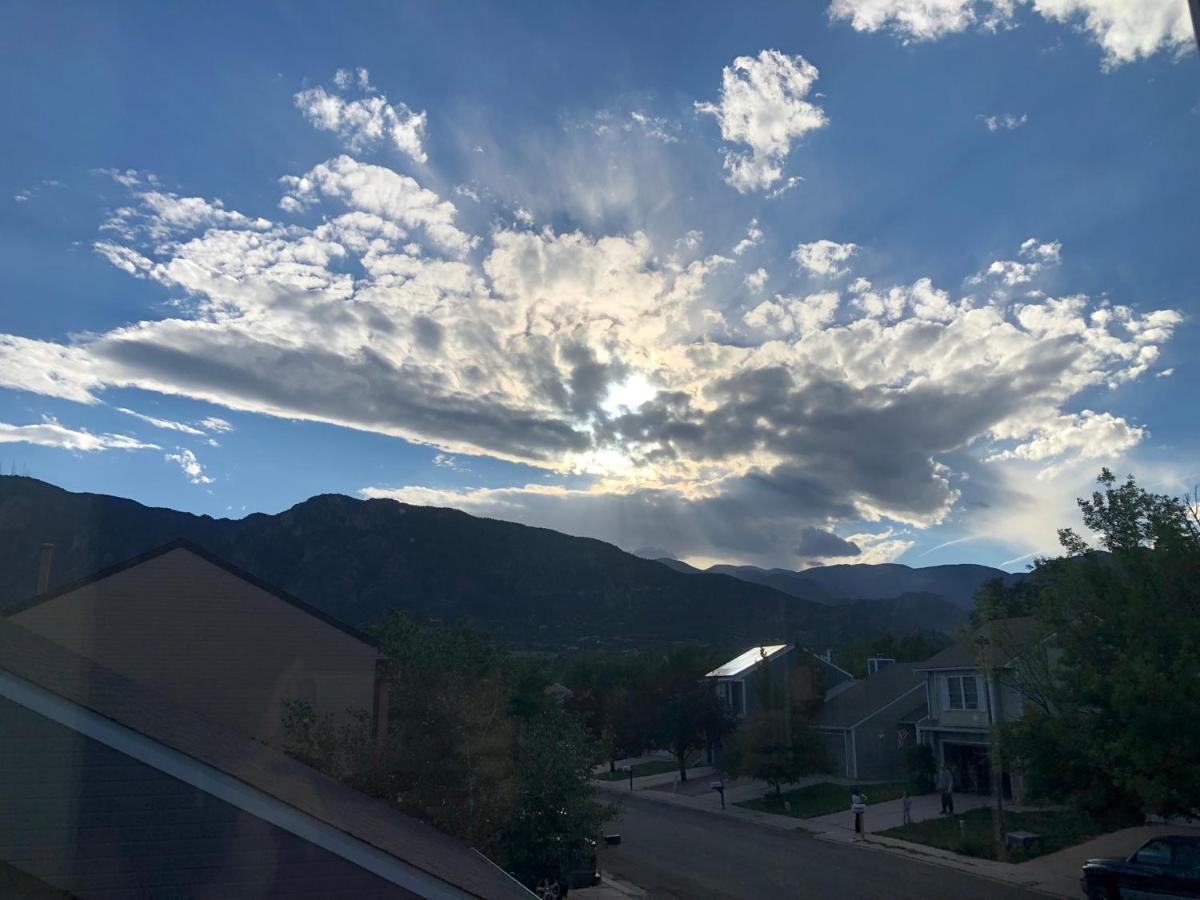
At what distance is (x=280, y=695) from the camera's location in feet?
78.7

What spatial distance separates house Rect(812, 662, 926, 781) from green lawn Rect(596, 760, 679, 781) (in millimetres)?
16321

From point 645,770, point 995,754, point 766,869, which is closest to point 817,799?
point 995,754

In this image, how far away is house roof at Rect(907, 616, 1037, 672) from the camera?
25.6 metres

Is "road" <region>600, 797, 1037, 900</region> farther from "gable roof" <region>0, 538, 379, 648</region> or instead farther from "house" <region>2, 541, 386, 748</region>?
"gable roof" <region>0, 538, 379, 648</region>

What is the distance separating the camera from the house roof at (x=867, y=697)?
152ft

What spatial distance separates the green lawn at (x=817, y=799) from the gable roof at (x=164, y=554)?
21623 mm

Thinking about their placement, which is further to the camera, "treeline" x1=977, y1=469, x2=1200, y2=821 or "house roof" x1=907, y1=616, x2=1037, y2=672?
"house roof" x1=907, y1=616, x2=1037, y2=672

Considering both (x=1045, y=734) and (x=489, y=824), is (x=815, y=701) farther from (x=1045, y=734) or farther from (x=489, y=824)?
(x=489, y=824)

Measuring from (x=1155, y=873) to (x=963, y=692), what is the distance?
22.5 m

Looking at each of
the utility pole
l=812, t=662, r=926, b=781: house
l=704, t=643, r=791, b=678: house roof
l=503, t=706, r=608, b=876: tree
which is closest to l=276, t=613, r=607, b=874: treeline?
l=503, t=706, r=608, b=876: tree

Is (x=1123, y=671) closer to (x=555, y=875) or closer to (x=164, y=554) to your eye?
(x=555, y=875)

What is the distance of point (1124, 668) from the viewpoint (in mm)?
18406

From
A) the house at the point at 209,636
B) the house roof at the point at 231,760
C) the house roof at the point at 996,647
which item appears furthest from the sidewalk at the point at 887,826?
the house roof at the point at 231,760

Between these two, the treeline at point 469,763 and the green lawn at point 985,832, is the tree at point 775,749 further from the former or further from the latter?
the treeline at point 469,763
